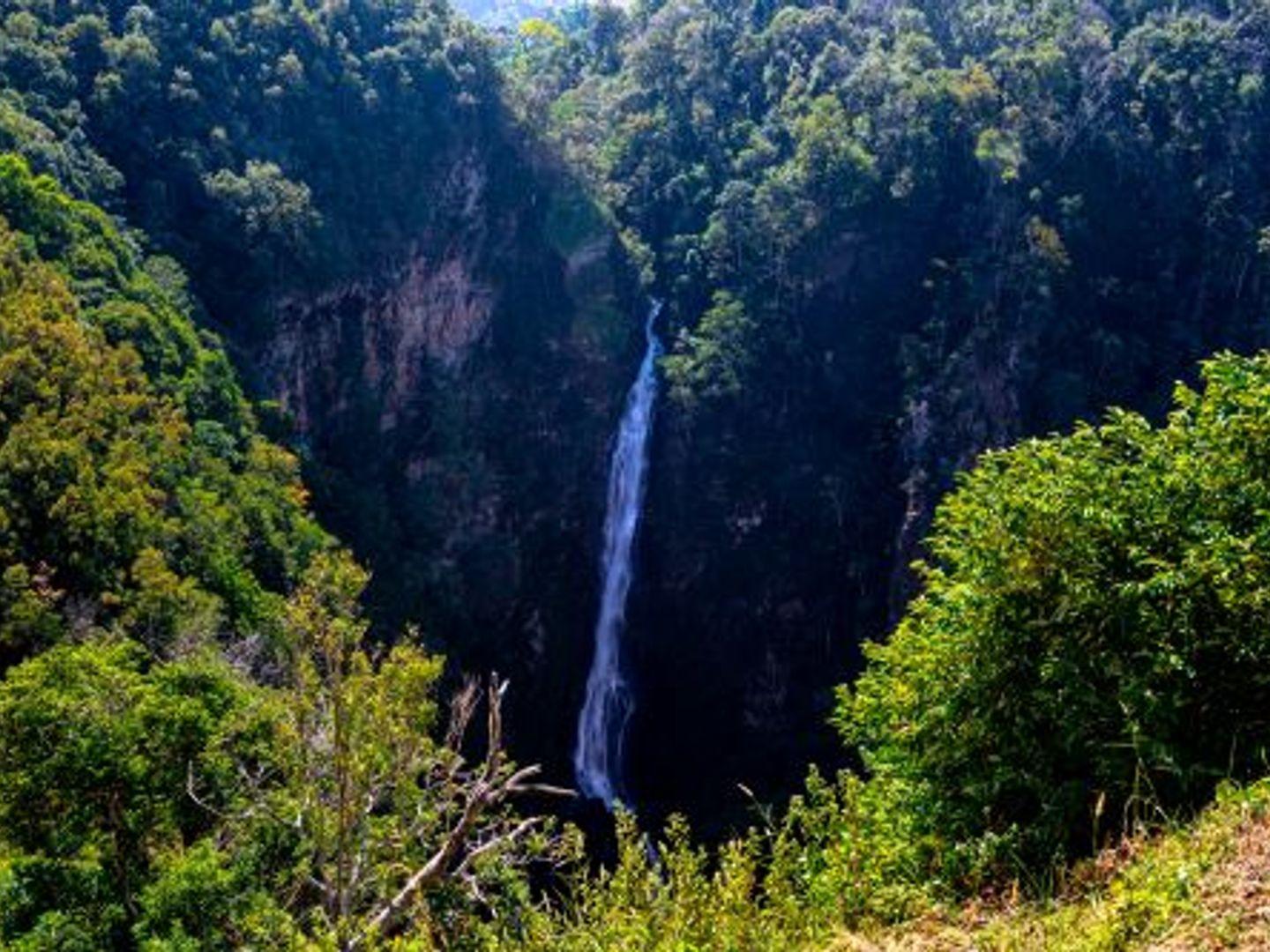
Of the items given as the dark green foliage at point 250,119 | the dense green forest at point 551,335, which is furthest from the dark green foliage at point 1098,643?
the dark green foliage at point 250,119

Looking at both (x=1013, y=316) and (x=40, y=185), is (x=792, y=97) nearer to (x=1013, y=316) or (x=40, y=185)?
(x=1013, y=316)

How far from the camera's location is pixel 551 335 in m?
33.8

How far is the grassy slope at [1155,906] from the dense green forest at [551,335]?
539 cm

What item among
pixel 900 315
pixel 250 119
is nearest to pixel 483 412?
pixel 250 119

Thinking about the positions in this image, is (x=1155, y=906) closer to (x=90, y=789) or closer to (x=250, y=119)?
(x=90, y=789)

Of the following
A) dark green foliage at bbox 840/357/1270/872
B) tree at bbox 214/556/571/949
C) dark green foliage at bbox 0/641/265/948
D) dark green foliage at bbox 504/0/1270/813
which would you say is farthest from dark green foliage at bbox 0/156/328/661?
dark green foliage at bbox 504/0/1270/813

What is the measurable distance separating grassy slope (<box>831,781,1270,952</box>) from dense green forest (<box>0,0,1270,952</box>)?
539 centimetres

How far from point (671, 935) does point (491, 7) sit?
4702 inches

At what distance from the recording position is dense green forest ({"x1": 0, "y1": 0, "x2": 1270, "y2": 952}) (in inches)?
660

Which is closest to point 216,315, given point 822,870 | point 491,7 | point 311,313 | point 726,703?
point 311,313

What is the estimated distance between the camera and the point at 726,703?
1307 inches

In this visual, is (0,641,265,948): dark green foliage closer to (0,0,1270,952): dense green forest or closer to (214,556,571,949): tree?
(0,0,1270,952): dense green forest

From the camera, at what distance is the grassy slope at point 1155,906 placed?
4.72 metres

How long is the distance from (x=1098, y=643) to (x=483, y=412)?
87.3 feet
